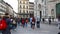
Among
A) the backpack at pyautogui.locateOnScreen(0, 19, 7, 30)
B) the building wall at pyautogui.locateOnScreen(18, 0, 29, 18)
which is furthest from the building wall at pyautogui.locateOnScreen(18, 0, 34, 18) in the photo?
the backpack at pyautogui.locateOnScreen(0, 19, 7, 30)

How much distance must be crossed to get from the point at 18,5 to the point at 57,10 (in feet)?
290

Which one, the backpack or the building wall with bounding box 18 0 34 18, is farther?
the building wall with bounding box 18 0 34 18

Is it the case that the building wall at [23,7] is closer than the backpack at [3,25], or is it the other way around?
the backpack at [3,25]

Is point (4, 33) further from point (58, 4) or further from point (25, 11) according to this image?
point (25, 11)

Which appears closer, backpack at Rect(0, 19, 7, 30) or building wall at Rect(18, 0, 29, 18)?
backpack at Rect(0, 19, 7, 30)

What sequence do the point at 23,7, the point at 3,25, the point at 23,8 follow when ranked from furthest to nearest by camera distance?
the point at 23,7
the point at 23,8
the point at 3,25

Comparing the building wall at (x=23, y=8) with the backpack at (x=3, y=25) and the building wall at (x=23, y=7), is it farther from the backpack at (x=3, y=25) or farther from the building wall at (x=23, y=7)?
the backpack at (x=3, y=25)

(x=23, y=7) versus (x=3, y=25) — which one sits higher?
(x=23, y=7)

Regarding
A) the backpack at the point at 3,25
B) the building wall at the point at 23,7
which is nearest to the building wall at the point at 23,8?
the building wall at the point at 23,7

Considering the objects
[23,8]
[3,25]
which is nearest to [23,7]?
[23,8]

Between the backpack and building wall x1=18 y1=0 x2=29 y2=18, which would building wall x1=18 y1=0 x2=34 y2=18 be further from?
the backpack

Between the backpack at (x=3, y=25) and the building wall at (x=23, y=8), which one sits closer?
the backpack at (x=3, y=25)

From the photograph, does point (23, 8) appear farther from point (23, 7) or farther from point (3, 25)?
point (3, 25)

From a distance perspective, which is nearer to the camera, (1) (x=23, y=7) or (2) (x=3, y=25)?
(2) (x=3, y=25)
